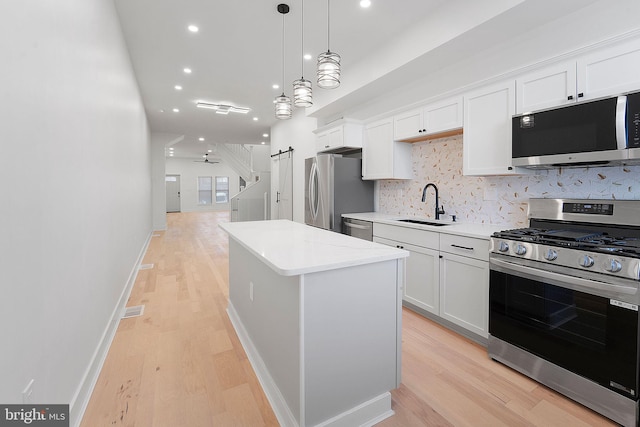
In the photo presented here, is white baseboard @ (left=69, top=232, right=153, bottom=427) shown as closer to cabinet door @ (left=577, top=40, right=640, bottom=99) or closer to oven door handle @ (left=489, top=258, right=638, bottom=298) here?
oven door handle @ (left=489, top=258, right=638, bottom=298)

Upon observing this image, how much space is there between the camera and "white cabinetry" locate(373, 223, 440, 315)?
272cm

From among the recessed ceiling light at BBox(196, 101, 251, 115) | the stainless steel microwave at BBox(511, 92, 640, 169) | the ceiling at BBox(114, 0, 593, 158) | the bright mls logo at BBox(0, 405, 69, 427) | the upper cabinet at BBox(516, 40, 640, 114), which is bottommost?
the bright mls logo at BBox(0, 405, 69, 427)

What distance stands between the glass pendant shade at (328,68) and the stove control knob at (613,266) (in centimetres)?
196

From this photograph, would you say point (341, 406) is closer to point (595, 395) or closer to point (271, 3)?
point (595, 395)

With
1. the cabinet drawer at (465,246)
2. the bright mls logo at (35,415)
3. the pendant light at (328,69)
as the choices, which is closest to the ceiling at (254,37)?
the pendant light at (328,69)

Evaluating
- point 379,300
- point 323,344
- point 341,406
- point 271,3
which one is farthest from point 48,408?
point 271,3

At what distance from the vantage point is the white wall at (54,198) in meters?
0.99

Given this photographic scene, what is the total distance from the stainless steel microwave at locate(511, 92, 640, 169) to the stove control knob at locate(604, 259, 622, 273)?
2.14 ft

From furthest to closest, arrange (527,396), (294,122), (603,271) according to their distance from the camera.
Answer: (294,122) < (527,396) < (603,271)

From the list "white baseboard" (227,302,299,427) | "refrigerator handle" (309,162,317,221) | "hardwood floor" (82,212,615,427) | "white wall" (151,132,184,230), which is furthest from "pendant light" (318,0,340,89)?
"white wall" (151,132,184,230)

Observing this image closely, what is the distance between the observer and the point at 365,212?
435 centimetres

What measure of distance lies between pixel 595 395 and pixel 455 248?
3.96 feet

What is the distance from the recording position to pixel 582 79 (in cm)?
197

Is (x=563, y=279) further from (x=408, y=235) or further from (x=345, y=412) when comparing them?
(x=345, y=412)
